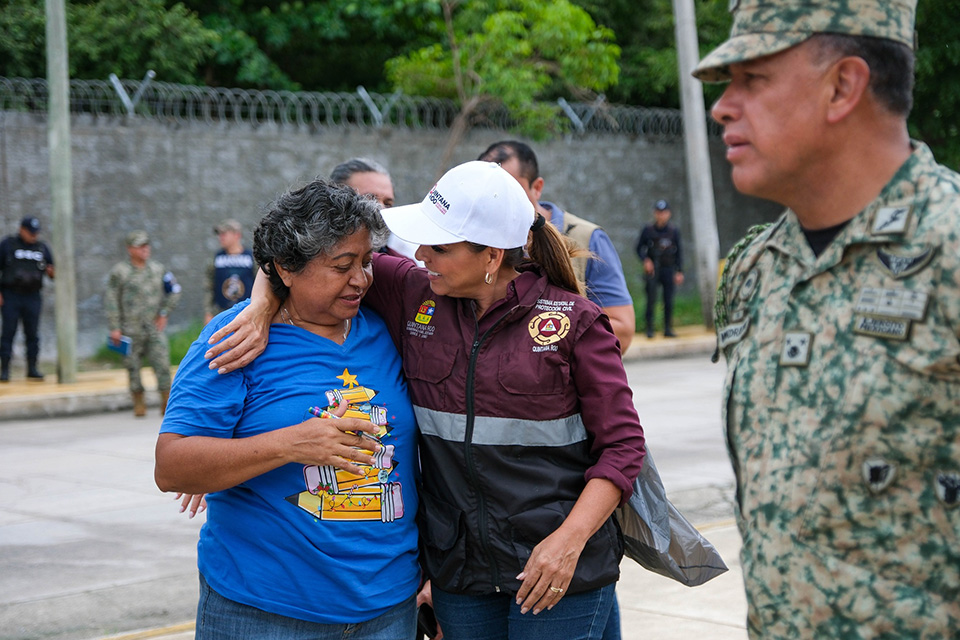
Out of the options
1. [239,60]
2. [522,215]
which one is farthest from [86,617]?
[239,60]

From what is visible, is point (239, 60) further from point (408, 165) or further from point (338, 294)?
point (338, 294)

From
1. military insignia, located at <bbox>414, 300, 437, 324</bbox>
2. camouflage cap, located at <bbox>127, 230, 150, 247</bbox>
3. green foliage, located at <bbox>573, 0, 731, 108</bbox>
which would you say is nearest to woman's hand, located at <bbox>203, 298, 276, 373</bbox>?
A: military insignia, located at <bbox>414, 300, 437, 324</bbox>

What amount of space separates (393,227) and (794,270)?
1230 millimetres

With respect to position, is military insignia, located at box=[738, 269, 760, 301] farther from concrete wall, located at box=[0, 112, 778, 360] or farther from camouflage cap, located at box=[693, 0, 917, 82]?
concrete wall, located at box=[0, 112, 778, 360]

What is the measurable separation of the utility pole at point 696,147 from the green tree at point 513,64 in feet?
4.27

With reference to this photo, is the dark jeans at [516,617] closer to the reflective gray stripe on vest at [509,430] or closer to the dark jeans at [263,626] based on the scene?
the dark jeans at [263,626]

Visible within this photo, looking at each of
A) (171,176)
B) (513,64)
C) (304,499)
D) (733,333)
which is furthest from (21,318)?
(733,333)

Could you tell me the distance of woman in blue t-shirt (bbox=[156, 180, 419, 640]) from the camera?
2.59 meters

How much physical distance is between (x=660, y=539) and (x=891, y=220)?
4.44 feet

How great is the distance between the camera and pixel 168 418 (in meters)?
2.61

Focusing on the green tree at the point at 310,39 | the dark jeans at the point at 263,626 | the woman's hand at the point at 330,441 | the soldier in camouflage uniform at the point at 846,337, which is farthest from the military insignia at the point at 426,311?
the green tree at the point at 310,39

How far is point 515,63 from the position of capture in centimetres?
1762

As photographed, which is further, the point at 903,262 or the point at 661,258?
the point at 661,258

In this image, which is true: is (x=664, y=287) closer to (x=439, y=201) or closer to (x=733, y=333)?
(x=439, y=201)
